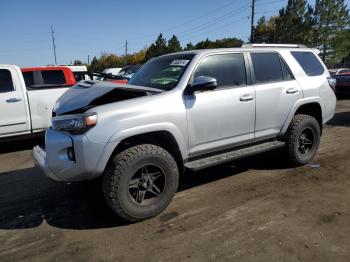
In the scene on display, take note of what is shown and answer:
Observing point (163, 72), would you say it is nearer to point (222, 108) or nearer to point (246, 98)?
point (222, 108)

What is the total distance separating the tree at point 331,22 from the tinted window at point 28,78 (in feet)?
121

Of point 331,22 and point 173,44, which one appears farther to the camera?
point 173,44

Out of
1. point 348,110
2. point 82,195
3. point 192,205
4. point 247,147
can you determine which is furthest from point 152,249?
point 348,110

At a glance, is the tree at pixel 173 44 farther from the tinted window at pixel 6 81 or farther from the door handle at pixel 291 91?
the door handle at pixel 291 91

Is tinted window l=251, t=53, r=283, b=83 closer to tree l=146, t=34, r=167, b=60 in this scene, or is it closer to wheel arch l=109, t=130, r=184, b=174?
wheel arch l=109, t=130, r=184, b=174

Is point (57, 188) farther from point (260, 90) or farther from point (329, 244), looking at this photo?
point (329, 244)

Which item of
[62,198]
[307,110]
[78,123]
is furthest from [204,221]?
[307,110]

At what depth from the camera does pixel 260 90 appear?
492 cm

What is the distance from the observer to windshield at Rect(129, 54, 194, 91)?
4.44m

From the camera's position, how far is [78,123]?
3.58 meters

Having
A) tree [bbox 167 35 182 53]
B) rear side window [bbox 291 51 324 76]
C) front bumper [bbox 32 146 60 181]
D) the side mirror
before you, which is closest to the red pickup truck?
front bumper [bbox 32 146 60 181]

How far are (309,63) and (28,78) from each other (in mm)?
5776

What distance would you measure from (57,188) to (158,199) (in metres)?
1.82

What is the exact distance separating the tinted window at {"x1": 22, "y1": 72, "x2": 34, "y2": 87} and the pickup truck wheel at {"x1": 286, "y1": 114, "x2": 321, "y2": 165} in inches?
219
